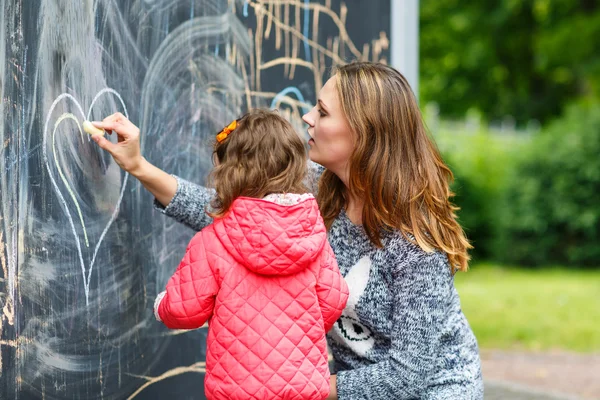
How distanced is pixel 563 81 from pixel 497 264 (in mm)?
8098

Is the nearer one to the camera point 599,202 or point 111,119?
point 111,119

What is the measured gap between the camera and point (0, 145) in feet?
7.09

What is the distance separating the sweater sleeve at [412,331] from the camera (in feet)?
8.08

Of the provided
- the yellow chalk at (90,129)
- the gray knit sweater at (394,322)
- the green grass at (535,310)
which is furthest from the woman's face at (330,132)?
the green grass at (535,310)

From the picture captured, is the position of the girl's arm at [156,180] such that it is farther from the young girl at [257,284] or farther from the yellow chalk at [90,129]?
the young girl at [257,284]

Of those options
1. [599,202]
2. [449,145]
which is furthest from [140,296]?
[449,145]

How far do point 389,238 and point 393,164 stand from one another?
219 millimetres

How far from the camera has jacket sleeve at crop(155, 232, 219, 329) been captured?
2170mm

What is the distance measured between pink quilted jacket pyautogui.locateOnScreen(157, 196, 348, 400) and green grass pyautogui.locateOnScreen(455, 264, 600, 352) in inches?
207

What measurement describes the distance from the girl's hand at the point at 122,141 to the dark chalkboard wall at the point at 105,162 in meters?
0.09

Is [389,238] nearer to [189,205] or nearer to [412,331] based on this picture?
[412,331]

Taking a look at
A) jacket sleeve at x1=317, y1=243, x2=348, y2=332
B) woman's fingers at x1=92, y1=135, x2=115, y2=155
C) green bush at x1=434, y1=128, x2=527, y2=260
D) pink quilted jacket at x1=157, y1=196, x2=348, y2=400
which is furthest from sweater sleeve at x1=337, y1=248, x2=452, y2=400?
green bush at x1=434, y1=128, x2=527, y2=260

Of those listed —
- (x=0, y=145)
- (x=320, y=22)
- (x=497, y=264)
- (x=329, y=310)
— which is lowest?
(x=497, y=264)

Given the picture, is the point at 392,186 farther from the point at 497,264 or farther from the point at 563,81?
the point at 563,81
